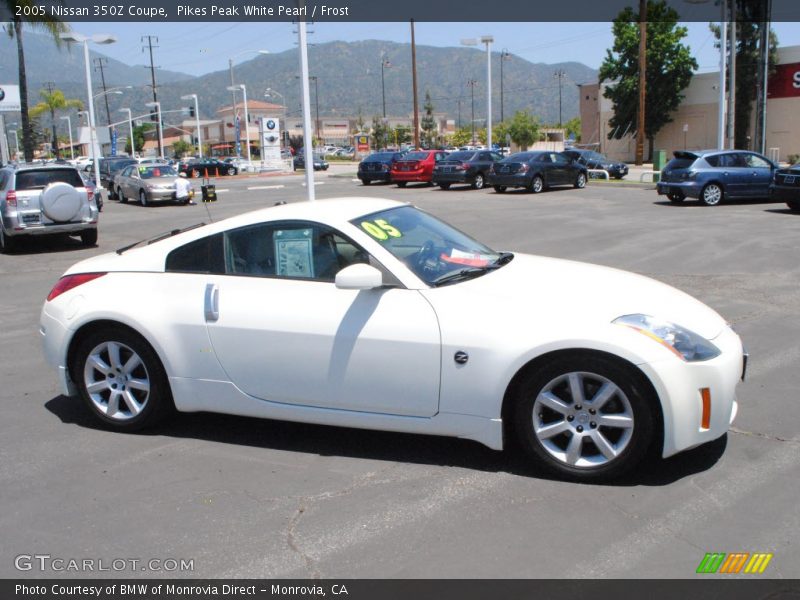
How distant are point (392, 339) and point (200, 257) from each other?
1.51 meters

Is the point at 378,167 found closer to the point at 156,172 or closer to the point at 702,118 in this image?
the point at 156,172

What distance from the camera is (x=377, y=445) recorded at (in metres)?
4.96

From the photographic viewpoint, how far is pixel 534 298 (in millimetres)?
4426

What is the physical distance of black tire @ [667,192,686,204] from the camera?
836 inches

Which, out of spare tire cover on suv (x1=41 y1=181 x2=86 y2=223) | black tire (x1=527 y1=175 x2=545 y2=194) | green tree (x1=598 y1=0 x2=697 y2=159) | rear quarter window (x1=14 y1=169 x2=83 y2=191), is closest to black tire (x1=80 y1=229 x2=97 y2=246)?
spare tire cover on suv (x1=41 y1=181 x2=86 y2=223)

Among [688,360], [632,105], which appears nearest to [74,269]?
[688,360]

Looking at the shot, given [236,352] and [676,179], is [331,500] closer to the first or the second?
[236,352]

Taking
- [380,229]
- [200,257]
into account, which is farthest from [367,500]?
[200,257]

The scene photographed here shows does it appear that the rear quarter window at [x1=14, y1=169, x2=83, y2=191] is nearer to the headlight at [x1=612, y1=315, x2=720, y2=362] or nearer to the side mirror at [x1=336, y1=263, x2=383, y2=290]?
the side mirror at [x1=336, y1=263, x2=383, y2=290]

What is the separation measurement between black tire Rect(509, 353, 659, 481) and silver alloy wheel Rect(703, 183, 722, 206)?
1801 centimetres

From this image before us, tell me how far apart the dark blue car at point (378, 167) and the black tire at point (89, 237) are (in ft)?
64.9

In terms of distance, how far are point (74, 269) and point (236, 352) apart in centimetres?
163
